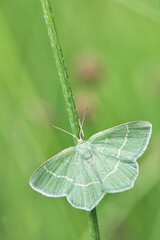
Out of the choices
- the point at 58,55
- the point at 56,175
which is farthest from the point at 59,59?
the point at 56,175

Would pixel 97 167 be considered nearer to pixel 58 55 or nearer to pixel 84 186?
pixel 84 186

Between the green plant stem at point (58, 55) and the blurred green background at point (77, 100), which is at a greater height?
the green plant stem at point (58, 55)

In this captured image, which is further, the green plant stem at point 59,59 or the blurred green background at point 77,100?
the blurred green background at point 77,100

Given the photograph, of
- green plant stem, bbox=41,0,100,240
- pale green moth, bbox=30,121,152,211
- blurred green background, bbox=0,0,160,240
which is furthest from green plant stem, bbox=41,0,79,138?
blurred green background, bbox=0,0,160,240

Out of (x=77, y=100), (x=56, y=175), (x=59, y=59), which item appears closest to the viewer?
(x=59, y=59)

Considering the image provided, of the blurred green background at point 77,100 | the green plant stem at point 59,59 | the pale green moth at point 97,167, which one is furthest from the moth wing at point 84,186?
the blurred green background at point 77,100

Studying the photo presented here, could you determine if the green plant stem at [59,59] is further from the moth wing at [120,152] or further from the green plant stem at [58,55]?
the moth wing at [120,152]

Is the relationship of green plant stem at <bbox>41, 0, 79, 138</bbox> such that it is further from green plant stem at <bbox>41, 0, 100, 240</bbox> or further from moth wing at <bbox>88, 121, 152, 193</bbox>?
moth wing at <bbox>88, 121, 152, 193</bbox>
